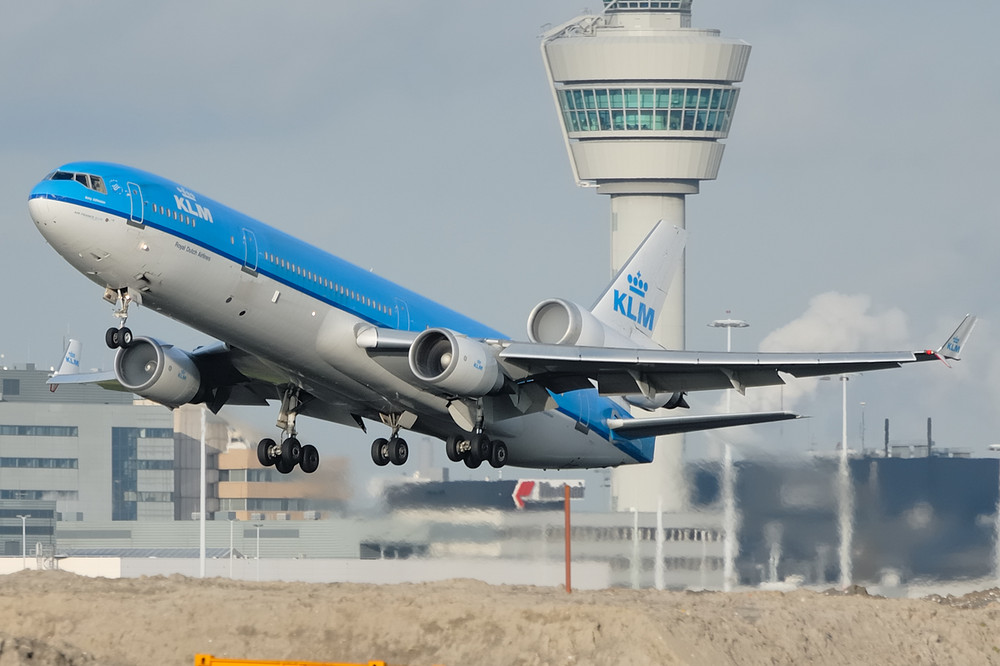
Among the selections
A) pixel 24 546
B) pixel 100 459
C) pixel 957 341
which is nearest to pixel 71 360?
pixel 957 341

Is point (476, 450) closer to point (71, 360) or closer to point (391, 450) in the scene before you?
point (391, 450)

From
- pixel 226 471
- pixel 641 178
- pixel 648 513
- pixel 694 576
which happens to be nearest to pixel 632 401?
pixel 694 576

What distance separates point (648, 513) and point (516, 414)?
21504 millimetres

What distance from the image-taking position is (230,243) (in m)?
31.9

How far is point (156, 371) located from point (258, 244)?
5.38 metres

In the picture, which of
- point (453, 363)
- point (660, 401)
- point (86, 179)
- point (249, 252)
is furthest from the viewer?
point (660, 401)

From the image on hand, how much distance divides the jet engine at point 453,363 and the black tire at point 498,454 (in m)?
2.23

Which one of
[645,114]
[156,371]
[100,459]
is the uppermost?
[645,114]

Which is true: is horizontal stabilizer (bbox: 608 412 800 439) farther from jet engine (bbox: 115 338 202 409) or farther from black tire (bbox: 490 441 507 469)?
jet engine (bbox: 115 338 202 409)

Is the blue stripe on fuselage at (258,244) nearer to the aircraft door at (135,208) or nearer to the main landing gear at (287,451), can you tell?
the aircraft door at (135,208)

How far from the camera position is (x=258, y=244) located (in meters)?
32.5

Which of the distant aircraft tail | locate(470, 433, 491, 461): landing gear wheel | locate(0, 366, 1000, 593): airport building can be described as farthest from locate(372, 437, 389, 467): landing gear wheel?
locate(0, 366, 1000, 593): airport building

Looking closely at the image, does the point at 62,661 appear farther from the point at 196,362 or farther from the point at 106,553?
the point at 106,553

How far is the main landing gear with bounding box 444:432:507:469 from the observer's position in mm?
36219
